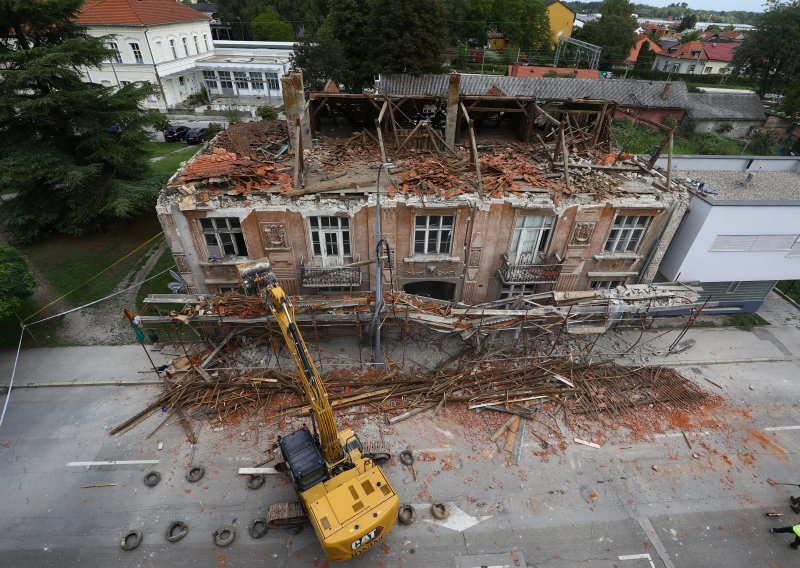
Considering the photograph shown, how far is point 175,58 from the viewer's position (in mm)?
47125

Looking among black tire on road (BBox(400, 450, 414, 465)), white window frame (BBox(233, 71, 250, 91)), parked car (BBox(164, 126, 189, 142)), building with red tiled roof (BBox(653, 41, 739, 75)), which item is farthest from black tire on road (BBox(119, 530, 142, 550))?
building with red tiled roof (BBox(653, 41, 739, 75))

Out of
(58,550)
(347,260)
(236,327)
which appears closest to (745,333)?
(347,260)

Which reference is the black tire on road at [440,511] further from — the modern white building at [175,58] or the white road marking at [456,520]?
the modern white building at [175,58]

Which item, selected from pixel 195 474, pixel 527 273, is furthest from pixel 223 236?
pixel 527 273

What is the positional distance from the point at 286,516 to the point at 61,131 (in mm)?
23207

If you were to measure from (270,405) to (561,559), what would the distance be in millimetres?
10674

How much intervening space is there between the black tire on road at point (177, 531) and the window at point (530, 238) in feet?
47.4

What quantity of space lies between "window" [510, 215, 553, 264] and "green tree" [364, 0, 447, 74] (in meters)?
32.6

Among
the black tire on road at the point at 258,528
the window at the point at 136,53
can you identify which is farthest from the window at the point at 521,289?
the window at the point at 136,53

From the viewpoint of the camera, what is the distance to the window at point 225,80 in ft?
169

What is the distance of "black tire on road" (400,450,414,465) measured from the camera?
13.5 m

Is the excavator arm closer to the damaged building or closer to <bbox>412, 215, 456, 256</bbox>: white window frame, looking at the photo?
the damaged building

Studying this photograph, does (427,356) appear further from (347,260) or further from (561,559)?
(561,559)

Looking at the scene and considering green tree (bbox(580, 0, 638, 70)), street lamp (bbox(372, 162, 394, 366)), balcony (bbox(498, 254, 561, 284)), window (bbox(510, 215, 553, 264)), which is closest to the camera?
street lamp (bbox(372, 162, 394, 366))
